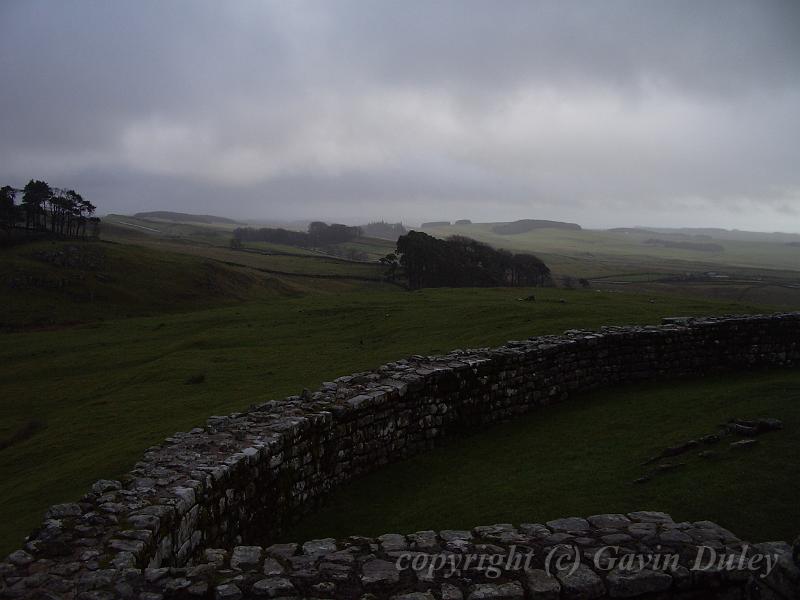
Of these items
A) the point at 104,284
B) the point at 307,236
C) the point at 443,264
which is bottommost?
the point at 104,284

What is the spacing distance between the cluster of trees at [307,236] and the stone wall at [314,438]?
156m

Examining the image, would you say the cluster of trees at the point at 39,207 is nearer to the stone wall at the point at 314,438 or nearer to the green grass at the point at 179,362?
the green grass at the point at 179,362

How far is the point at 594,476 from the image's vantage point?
9.63 m

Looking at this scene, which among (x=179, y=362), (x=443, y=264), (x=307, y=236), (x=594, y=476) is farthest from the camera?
(x=307, y=236)

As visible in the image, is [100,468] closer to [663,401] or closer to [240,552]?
[240,552]

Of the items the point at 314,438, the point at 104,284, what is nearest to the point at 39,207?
the point at 104,284

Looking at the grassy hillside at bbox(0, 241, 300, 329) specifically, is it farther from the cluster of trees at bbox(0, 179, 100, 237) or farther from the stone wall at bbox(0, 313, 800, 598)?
the stone wall at bbox(0, 313, 800, 598)

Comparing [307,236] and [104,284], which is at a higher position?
[307,236]

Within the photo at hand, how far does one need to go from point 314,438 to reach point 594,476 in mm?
5073

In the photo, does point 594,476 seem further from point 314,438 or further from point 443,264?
point 443,264

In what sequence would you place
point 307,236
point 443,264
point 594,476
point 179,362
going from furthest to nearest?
point 307,236 → point 443,264 → point 179,362 → point 594,476

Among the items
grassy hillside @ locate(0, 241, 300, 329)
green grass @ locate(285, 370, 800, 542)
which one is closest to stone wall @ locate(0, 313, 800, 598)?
green grass @ locate(285, 370, 800, 542)

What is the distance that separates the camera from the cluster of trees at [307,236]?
→ 6821 inches

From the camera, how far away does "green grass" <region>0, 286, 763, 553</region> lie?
14336mm
